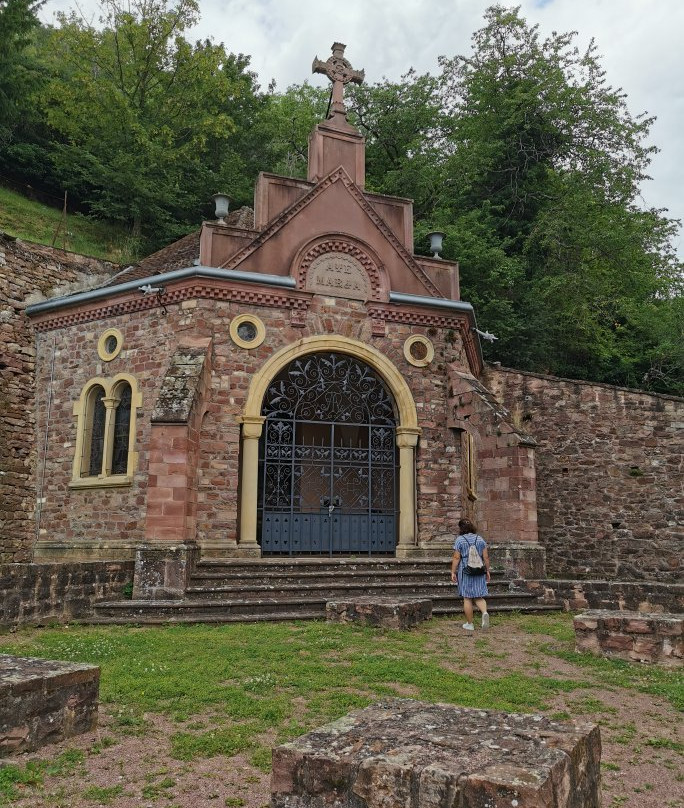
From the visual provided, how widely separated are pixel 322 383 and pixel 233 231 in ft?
12.1

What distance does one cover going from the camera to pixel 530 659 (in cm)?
827

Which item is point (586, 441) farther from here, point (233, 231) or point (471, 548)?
point (233, 231)

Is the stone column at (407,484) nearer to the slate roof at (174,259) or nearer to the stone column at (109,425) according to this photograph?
the slate roof at (174,259)

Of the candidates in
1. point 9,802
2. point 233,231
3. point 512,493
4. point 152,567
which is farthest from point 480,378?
point 9,802

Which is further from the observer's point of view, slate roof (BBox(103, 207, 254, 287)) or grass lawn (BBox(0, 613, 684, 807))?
slate roof (BBox(103, 207, 254, 287))

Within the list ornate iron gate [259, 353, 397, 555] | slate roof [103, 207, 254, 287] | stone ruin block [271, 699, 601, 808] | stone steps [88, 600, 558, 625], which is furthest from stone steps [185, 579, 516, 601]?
stone ruin block [271, 699, 601, 808]

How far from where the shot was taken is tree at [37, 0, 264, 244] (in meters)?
25.4

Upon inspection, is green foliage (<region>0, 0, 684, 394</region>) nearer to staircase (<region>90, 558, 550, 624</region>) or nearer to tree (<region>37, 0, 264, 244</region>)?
tree (<region>37, 0, 264, 244</region>)

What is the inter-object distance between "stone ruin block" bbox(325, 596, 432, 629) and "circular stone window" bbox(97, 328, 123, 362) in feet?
24.5

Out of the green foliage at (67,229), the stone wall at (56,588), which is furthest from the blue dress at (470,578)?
the green foliage at (67,229)

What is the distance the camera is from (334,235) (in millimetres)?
15086

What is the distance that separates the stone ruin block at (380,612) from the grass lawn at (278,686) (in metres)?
0.23

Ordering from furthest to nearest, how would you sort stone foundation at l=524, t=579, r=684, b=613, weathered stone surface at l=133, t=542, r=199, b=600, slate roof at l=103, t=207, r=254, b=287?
slate roof at l=103, t=207, r=254, b=287, stone foundation at l=524, t=579, r=684, b=613, weathered stone surface at l=133, t=542, r=199, b=600

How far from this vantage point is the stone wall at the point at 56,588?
9.20m
